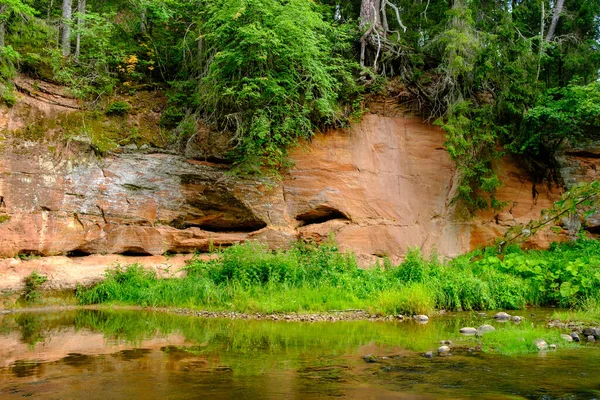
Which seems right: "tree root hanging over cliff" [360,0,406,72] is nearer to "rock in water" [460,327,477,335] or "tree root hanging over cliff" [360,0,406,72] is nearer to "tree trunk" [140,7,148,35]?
"tree trunk" [140,7,148,35]

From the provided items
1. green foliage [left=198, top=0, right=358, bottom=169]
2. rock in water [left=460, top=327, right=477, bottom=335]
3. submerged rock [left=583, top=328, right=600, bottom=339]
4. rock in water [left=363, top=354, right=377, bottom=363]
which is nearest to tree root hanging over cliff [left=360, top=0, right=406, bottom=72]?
green foliage [left=198, top=0, right=358, bottom=169]

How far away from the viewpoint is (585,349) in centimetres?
807

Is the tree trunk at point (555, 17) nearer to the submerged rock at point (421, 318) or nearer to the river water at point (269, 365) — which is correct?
the submerged rock at point (421, 318)

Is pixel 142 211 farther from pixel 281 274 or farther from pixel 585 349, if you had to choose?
pixel 585 349

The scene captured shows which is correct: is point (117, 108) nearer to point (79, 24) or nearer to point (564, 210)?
point (79, 24)

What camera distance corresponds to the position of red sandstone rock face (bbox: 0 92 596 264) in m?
14.1

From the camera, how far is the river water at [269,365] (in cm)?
558

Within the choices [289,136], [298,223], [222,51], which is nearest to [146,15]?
[222,51]

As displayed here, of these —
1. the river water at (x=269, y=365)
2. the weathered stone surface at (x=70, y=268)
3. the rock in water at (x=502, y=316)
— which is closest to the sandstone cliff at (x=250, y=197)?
the weathered stone surface at (x=70, y=268)

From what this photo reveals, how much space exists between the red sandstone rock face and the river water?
4563mm

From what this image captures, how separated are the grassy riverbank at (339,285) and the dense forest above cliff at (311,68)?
3.27m

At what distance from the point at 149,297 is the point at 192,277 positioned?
124 centimetres

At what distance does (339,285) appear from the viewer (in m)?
13.0

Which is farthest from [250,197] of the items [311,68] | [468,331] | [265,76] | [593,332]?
[593,332]
